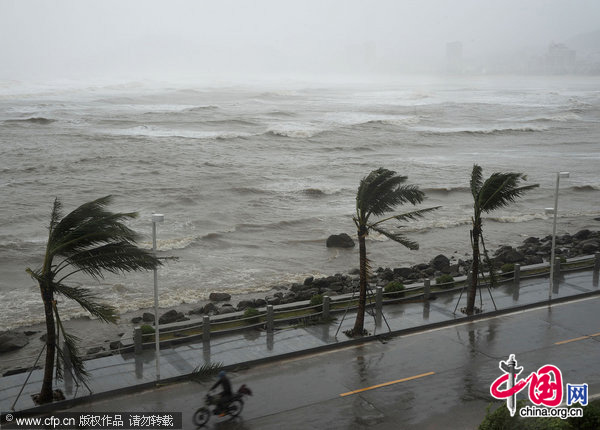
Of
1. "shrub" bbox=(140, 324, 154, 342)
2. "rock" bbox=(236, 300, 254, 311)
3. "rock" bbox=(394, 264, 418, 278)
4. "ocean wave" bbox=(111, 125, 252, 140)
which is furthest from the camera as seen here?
"ocean wave" bbox=(111, 125, 252, 140)

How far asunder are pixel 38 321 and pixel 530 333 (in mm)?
17976

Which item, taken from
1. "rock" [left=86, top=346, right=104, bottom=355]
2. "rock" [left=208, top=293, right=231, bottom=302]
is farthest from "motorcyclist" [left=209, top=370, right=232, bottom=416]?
"rock" [left=208, top=293, right=231, bottom=302]

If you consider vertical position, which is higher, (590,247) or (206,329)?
(206,329)

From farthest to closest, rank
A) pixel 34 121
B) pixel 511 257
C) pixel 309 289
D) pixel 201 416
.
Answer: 1. pixel 34 121
2. pixel 511 257
3. pixel 309 289
4. pixel 201 416

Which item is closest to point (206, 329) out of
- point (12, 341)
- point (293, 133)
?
point (12, 341)

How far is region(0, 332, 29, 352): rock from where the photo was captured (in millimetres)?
21828

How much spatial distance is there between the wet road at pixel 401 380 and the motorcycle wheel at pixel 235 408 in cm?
22

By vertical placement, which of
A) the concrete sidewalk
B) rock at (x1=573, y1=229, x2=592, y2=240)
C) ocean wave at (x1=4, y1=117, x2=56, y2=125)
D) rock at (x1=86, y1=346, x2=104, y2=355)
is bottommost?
rock at (x1=86, y1=346, x2=104, y2=355)

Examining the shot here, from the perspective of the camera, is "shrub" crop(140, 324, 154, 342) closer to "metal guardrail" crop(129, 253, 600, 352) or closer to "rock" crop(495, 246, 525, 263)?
"metal guardrail" crop(129, 253, 600, 352)

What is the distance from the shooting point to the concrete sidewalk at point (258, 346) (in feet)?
51.2

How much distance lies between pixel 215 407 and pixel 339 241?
22.7 meters

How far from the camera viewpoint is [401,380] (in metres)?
16.1

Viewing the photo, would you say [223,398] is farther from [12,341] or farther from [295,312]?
[12,341]

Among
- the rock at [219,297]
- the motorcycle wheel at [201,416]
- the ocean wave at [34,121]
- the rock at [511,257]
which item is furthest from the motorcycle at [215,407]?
the ocean wave at [34,121]
